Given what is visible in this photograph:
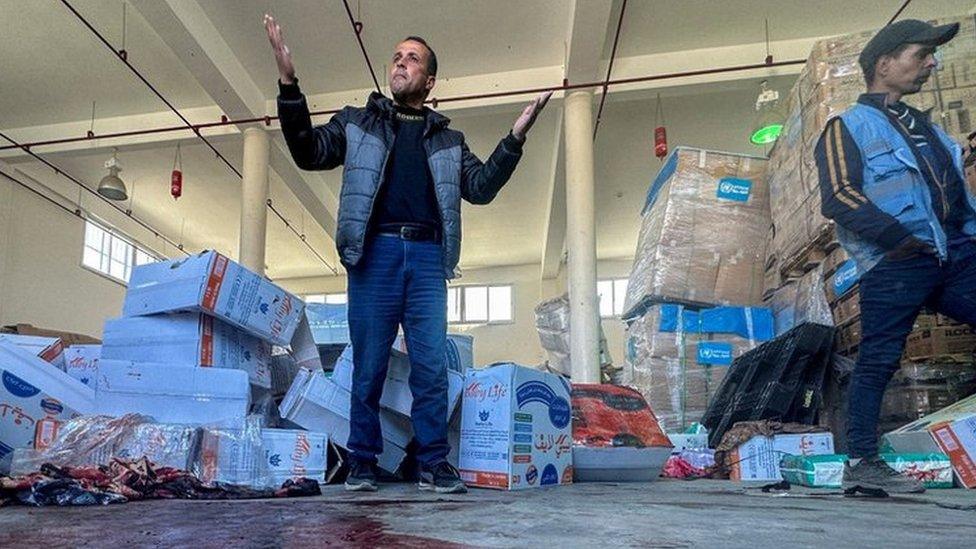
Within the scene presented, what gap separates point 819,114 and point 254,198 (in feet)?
17.2

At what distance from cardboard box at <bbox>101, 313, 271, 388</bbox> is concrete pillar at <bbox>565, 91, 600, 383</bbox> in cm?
354

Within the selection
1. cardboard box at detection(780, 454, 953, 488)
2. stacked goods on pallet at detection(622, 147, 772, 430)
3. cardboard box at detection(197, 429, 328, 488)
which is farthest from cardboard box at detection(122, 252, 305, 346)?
stacked goods on pallet at detection(622, 147, 772, 430)

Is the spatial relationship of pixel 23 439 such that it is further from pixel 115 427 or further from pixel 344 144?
pixel 344 144

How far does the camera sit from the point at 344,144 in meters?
2.03

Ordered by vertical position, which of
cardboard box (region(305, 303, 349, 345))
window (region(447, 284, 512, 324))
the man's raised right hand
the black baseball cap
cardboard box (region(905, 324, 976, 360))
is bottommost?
cardboard box (region(905, 324, 976, 360))

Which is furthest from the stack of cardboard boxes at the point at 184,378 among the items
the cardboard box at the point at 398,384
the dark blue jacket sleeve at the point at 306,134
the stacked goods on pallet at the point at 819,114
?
the stacked goods on pallet at the point at 819,114

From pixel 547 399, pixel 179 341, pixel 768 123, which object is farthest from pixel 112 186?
pixel 768 123

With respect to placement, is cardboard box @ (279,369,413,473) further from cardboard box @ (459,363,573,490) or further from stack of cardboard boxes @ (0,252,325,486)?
cardboard box @ (459,363,573,490)

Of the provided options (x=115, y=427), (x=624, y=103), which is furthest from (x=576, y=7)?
(x=115, y=427)

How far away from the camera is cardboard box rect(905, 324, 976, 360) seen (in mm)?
2818

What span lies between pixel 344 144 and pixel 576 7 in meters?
3.40

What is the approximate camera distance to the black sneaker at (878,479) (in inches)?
71.6

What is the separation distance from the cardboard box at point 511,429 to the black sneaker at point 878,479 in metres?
0.90

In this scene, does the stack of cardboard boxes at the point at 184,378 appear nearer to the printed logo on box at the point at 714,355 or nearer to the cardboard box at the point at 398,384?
the cardboard box at the point at 398,384
